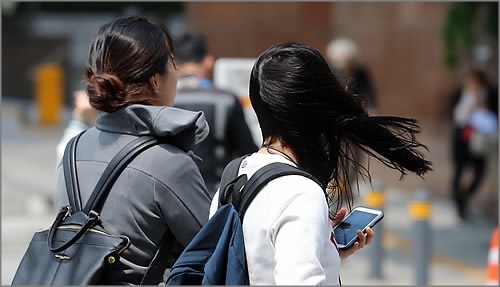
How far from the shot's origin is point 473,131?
428 inches

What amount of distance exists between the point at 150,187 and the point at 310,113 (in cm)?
61

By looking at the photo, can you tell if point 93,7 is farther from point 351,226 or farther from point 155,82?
point 351,226

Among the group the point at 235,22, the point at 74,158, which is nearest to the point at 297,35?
the point at 235,22

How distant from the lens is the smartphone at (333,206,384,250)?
261 cm

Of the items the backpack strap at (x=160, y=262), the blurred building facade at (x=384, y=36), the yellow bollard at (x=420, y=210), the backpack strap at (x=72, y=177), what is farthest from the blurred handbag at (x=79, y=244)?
the blurred building facade at (x=384, y=36)

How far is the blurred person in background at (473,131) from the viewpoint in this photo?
10.7 meters

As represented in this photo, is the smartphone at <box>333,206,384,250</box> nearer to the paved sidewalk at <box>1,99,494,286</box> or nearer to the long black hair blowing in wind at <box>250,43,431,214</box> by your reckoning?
the long black hair blowing in wind at <box>250,43,431,214</box>

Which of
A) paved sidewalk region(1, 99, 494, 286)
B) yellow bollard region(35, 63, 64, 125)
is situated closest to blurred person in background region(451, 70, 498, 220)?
paved sidewalk region(1, 99, 494, 286)

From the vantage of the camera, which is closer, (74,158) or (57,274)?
(57,274)

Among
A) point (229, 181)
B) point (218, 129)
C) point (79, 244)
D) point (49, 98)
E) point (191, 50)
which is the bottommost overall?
point (49, 98)

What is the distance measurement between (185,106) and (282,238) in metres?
3.31

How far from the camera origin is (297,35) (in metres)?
15.0

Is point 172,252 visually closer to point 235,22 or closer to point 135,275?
point 135,275

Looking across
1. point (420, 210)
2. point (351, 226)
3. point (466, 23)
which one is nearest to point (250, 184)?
point (351, 226)
